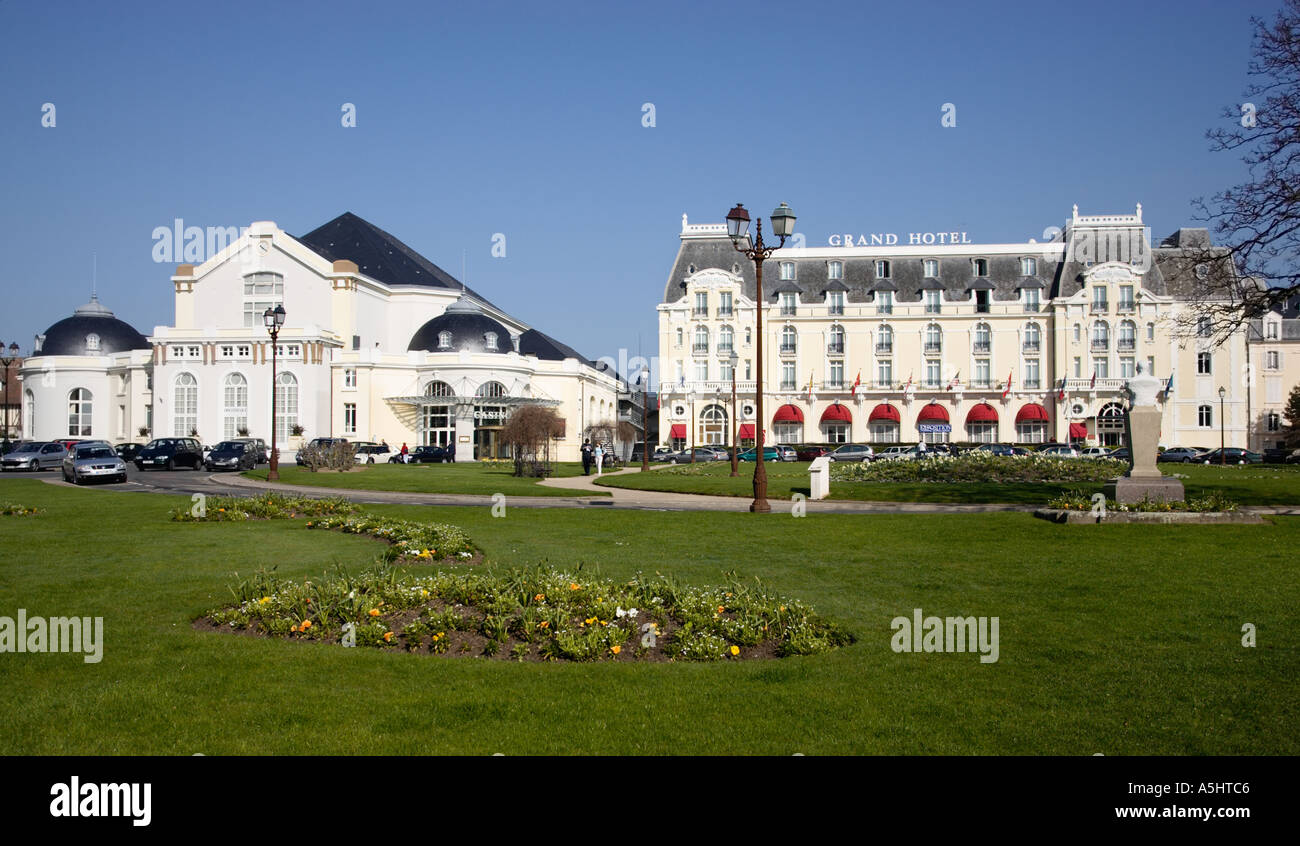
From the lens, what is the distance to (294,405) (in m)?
69.8

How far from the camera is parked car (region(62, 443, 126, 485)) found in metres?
35.8

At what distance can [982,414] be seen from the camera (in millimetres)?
77625

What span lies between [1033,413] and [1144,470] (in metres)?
61.1

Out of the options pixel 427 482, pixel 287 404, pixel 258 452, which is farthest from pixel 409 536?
pixel 287 404

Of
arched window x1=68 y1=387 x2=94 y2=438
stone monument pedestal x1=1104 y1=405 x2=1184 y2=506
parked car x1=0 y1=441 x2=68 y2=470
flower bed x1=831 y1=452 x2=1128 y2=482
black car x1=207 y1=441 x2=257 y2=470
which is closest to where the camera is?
stone monument pedestal x1=1104 y1=405 x2=1184 y2=506


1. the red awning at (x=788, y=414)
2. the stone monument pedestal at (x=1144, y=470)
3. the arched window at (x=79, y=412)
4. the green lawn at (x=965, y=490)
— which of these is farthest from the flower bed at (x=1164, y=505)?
the arched window at (x=79, y=412)

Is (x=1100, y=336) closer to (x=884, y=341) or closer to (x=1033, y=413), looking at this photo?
(x=1033, y=413)

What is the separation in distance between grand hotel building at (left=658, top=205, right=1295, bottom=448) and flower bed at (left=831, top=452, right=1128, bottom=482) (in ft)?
147

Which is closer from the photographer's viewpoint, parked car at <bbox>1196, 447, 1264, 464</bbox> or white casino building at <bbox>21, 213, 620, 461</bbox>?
parked car at <bbox>1196, 447, 1264, 464</bbox>

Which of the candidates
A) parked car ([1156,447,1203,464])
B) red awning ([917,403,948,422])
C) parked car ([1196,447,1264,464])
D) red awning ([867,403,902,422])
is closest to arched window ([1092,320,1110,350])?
red awning ([917,403,948,422])

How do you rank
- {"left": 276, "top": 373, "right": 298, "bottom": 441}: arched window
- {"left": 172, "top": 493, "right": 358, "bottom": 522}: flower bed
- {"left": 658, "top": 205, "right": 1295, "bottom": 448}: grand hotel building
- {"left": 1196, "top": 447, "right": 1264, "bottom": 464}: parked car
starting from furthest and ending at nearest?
1. {"left": 658, "top": 205, "right": 1295, "bottom": 448}: grand hotel building
2. {"left": 276, "top": 373, "right": 298, "bottom": 441}: arched window
3. {"left": 1196, "top": 447, "right": 1264, "bottom": 464}: parked car
4. {"left": 172, "top": 493, "right": 358, "bottom": 522}: flower bed

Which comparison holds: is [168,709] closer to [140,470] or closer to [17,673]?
[17,673]

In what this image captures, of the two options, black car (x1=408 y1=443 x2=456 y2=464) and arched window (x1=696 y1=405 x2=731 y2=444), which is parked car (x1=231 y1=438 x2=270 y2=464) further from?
arched window (x1=696 y1=405 x2=731 y2=444)

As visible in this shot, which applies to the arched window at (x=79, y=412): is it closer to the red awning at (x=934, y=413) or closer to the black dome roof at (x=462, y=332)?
the black dome roof at (x=462, y=332)
